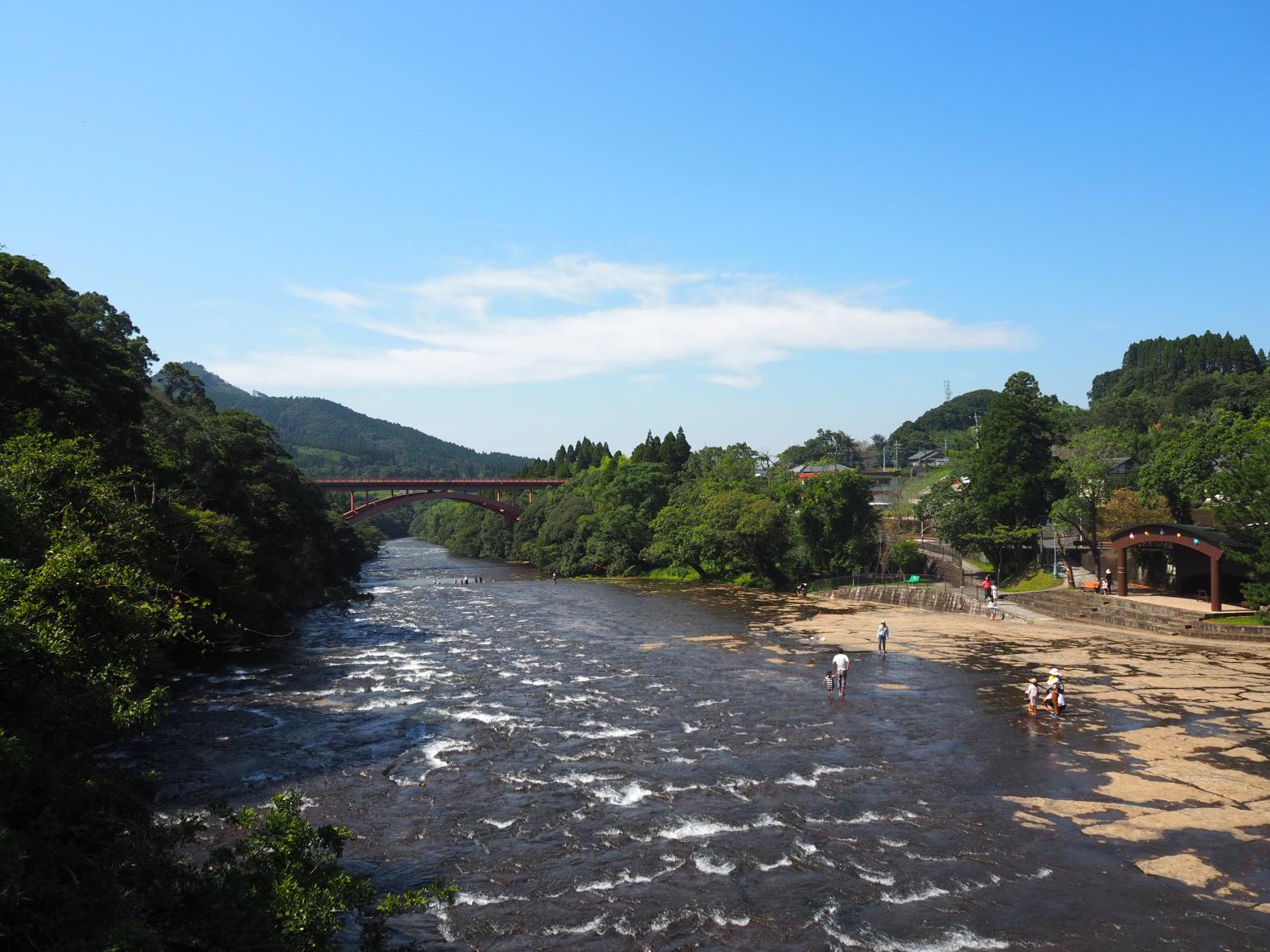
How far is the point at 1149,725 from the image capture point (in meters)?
21.0

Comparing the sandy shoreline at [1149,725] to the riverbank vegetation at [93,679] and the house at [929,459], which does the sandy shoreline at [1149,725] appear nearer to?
the riverbank vegetation at [93,679]

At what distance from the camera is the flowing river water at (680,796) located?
12117mm

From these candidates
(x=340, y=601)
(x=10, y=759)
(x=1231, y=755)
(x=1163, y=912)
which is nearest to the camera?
(x=10, y=759)

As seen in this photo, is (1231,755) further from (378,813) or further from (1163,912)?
(378,813)

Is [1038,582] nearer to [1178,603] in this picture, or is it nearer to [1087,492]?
[1087,492]

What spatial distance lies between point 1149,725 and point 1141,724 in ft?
0.69

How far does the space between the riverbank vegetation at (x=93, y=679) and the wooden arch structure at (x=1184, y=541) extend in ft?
115

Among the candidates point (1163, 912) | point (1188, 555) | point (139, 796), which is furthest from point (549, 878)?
point (1188, 555)

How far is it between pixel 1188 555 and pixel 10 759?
4506 centimetres

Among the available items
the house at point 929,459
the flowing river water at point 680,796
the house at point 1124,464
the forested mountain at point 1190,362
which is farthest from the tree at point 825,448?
the flowing river water at point 680,796

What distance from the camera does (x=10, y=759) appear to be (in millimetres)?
8289

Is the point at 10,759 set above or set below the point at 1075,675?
above

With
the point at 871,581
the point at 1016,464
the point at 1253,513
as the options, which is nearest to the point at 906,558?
the point at 871,581

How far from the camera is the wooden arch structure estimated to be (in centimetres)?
3306
